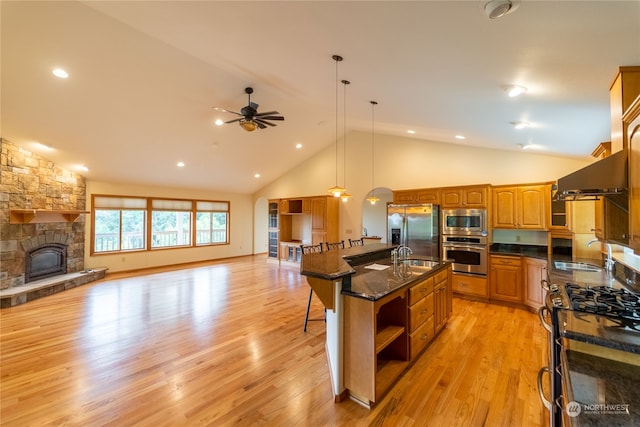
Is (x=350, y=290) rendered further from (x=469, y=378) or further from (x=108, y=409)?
(x=108, y=409)

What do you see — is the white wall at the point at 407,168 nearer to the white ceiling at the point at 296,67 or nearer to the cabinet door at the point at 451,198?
the cabinet door at the point at 451,198

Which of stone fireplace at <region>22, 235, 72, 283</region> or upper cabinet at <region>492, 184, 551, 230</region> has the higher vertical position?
upper cabinet at <region>492, 184, 551, 230</region>

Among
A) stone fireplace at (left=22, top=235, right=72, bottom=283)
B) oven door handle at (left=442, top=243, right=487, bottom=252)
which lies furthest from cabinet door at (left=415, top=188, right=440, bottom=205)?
stone fireplace at (left=22, top=235, right=72, bottom=283)

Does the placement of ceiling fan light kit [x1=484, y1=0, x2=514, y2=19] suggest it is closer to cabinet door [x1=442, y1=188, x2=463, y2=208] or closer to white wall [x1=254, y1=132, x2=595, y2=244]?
cabinet door [x1=442, y1=188, x2=463, y2=208]

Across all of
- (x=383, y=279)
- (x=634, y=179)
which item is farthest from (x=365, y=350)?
(x=634, y=179)

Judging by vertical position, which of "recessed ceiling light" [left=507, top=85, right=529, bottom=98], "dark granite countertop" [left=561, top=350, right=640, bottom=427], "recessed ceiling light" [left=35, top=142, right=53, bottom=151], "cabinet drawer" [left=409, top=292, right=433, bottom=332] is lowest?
"cabinet drawer" [left=409, top=292, right=433, bottom=332]

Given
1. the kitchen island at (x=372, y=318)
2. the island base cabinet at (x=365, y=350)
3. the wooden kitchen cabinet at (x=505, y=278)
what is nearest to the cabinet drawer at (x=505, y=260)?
the wooden kitchen cabinet at (x=505, y=278)

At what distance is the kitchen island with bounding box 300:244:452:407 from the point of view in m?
2.16

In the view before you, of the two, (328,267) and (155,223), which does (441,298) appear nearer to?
(328,267)

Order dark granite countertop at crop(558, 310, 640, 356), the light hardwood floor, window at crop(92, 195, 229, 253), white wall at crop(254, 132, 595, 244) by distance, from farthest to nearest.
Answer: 1. window at crop(92, 195, 229, 253)
2. white wall at crop(254, 132, 595, 244)
3. the light hardwood floor
4. dark granite countertop at crop(558, 310, 640, 356)

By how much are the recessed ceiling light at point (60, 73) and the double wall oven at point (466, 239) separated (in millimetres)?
6502

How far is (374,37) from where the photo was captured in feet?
6.25

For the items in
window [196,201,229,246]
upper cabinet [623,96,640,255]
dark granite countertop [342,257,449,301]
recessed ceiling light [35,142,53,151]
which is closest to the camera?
upper cabinet [623,96,640,255]

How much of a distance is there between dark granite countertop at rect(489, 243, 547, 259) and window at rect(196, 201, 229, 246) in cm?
839
